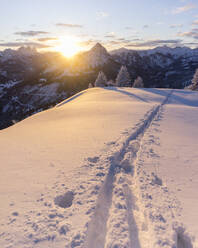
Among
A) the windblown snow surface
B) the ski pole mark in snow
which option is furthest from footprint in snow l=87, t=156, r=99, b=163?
the ski pole mark in snow

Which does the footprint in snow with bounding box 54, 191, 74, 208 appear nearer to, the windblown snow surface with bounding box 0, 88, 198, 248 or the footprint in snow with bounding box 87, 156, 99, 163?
the windblown snow surface with bounding box 0, 88, 198, 248

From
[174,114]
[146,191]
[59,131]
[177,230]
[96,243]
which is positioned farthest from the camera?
[174,114]

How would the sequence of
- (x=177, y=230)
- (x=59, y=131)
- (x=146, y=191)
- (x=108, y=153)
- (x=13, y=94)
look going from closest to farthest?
(x=177, y=230) → (x=146, y=191) → (x=108, y=153) → (x=59, y=131) → (x=13, y=94)

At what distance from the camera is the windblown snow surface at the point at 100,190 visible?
14.2 ft

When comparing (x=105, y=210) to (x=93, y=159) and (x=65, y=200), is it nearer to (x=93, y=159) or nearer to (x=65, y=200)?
(x=65, y=200)

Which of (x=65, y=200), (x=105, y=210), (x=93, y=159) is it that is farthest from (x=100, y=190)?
(x=93, y=159)

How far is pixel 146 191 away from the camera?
583 cm

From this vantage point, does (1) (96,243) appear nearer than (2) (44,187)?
Yes

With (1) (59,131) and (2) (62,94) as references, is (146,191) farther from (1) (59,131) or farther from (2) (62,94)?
(2) (62,94)

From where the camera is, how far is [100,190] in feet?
19.3

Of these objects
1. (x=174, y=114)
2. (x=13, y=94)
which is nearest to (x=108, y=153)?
(x=174, y=114)

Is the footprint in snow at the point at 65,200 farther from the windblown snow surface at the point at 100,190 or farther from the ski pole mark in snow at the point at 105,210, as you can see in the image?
the ski pole mark in snow at the point at 105,210

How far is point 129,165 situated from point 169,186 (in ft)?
6.19

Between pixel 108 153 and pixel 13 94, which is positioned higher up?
pixel 108 153
